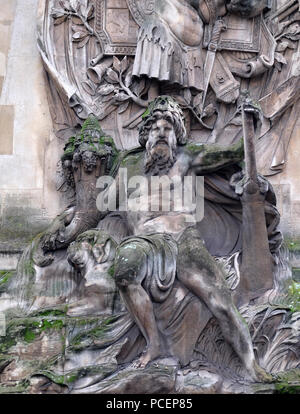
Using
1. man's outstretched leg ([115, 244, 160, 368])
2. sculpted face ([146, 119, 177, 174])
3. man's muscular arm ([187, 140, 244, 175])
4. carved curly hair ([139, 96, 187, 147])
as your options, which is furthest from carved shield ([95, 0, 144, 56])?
man's outstretched leg ([115, 244, 160, 368])

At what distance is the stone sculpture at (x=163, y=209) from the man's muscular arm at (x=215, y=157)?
0.05 feet

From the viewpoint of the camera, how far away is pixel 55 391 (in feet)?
31.7

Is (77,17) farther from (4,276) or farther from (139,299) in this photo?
(139,299)

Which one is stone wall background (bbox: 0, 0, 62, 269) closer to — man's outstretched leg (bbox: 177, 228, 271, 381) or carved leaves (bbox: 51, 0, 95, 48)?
carved leaves (bbox: 51, 0, 95, 48)

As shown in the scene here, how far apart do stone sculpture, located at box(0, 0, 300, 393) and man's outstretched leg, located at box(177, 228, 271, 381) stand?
1 centimetres

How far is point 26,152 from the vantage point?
37.1 feet

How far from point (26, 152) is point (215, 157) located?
6.15 feet

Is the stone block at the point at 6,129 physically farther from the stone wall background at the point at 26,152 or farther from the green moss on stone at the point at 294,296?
→ the green moss on stone at the point at 294,296

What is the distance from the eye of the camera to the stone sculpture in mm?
9812

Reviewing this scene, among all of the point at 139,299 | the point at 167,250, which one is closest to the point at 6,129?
the point at 167,250

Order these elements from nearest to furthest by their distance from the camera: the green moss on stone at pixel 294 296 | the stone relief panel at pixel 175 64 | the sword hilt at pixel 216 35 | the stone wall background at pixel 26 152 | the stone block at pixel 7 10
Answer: the green moss on stone at pixel 294 296 → the stone wall background at pixel 26 152 → the stone relief panel at pixel 175 64 → the sword hilt at pixel 216 35 → the stone block at pixel 7 10

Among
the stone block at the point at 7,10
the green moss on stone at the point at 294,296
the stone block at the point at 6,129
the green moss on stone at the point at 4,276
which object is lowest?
the green moss on stone at the point at 294,296

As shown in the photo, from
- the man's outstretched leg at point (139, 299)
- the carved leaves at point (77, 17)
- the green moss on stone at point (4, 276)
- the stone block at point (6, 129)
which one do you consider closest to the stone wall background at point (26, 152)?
the stone block at point (6, 129)

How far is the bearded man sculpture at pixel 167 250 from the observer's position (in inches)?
384
